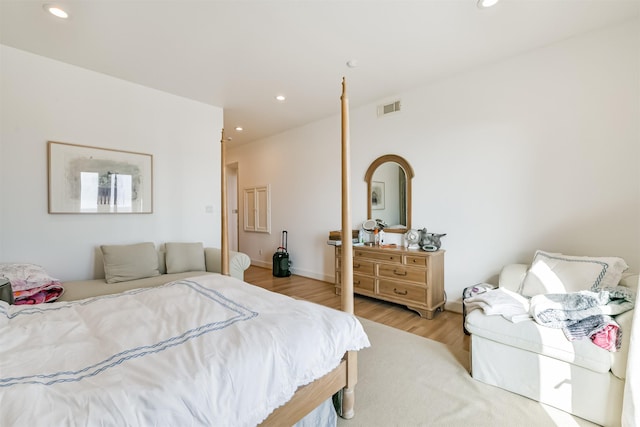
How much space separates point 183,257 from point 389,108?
3.38 meters

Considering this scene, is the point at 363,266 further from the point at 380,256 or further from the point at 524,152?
the point at 524,152

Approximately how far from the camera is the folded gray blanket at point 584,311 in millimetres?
1651

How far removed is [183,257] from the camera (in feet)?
10.8

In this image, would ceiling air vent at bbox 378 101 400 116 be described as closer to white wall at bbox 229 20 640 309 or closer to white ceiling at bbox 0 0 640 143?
white wall at bbox 229 20 640 309

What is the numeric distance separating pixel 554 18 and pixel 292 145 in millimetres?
3921

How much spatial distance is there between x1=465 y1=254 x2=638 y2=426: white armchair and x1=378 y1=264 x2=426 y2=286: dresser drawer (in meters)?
1.05

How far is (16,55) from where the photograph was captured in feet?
8.77

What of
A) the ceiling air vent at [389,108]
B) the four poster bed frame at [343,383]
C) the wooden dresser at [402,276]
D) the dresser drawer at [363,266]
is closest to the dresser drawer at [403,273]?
the wooden dresser at [402,276]

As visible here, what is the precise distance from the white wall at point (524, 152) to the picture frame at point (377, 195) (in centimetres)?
18

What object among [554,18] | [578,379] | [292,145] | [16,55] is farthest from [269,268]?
[554,18]

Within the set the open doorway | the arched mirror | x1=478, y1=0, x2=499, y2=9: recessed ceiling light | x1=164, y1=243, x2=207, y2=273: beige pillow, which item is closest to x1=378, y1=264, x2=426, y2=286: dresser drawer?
the arched mirror

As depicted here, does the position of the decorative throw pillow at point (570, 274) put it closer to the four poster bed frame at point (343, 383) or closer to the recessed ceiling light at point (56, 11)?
the four poster bed frame at point (343, 383)

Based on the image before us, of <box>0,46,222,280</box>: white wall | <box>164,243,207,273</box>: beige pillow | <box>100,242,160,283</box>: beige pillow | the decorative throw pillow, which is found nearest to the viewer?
the decorative throw pillow

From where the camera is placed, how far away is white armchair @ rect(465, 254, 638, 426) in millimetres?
1533
